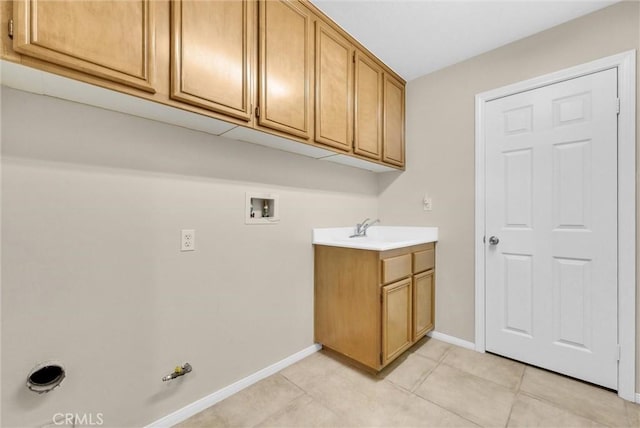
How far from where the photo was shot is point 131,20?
3.53 ft

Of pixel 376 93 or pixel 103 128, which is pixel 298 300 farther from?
pixel 376 93

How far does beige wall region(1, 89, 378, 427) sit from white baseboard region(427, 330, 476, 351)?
55.9 inches

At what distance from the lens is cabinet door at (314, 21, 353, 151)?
1.81 meters

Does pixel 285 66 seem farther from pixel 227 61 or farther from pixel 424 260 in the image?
pixel 424 260

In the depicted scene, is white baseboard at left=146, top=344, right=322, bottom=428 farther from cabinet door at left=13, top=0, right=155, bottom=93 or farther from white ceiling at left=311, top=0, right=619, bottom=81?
white ceiling at left=311, top=0, right=619, bottom=81

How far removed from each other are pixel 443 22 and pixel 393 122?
0.82 m

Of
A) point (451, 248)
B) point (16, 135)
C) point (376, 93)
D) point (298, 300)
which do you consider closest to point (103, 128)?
point (16, 135)

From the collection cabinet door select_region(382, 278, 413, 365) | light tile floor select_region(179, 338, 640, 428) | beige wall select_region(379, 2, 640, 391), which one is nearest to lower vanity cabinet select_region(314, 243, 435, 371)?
cabinet door select_region(382, 278, 413, 365)

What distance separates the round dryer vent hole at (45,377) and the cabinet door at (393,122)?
238 centimetres

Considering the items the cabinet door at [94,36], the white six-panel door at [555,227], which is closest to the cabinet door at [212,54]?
the cabinet door at [94,36]

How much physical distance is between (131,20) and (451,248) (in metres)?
2.59

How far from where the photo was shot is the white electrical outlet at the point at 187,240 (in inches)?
58.3

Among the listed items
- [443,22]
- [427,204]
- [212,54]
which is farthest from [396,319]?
[443,22]

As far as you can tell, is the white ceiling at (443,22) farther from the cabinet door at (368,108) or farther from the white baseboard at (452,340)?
the white baseboard at (452,340)
